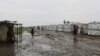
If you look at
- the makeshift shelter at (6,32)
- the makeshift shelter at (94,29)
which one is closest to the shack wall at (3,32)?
the makeshift shelter at (6,32)

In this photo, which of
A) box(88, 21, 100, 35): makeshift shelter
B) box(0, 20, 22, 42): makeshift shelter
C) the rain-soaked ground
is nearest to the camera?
the rain-soaked ground

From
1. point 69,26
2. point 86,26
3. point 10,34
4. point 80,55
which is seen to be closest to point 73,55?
point 80,55

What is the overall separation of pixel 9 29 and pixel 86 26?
21.2 m

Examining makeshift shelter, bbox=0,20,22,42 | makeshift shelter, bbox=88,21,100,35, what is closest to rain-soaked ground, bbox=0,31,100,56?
makeshift shelter, bbox=0,20,22,42

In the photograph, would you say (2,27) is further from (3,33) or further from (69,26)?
(69,26)

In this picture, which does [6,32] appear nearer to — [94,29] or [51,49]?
[51,49]

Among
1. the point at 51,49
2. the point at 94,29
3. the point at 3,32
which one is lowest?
the point at 51,49

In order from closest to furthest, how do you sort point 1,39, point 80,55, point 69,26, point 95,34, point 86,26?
point 80,55 → point 1,39 → point 95,34 → point 86,26 → point 69,26

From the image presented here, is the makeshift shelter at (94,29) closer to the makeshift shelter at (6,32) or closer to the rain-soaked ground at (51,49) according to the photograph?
the rain-soaked ground at (51,49)

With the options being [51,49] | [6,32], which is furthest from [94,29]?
[51,49]

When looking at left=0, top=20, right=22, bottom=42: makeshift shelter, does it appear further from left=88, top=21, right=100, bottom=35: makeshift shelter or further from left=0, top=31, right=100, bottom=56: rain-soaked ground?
left=88, top=21, right=100, bottom=35: makeshift shelter

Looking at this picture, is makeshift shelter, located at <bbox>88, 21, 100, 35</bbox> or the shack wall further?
makeshift shelter, located at <bbox>88, 21, 100, 35</bbox>

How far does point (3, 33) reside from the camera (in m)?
26.5

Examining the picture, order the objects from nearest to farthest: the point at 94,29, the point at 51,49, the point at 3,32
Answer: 1. the point at 51,49
2. the point at 3,32
3. the point at 94,29
